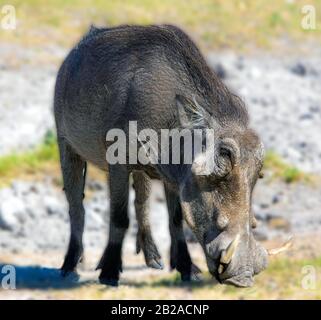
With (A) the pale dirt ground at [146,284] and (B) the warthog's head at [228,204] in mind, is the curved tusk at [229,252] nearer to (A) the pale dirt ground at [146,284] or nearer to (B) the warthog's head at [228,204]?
(B) the warthog's head at [228,204]

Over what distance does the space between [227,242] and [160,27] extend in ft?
8.35

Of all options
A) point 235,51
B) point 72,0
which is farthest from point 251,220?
point 72,0

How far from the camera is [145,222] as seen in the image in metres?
9.73

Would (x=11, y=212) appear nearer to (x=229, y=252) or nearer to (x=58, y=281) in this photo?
(x=58, y=281)

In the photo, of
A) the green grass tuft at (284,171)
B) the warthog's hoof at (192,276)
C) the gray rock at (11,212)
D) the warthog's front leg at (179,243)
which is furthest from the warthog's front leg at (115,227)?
the green grass tuft at (284,171)

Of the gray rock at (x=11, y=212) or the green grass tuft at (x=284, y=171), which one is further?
the green grass tuft at (x=284, y=171)

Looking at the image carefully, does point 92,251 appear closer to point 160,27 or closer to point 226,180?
point 160,27

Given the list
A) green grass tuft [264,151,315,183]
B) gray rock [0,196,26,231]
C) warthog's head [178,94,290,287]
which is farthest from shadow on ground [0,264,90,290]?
green grass tuft [264,151,315,183]

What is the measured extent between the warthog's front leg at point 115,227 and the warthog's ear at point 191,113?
108 cm

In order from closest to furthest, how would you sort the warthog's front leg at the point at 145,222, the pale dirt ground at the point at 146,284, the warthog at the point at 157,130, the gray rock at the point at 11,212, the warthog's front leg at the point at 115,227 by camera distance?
the warthog at the point at 157,130 → the pale dirt ground at the point at 146,284 → the warthog's front leg at the point at 115,227 → the warthog's front leg at the point at 145,222 → the gray rock at the point at 11,212

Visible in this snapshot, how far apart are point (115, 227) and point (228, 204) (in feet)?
6.50

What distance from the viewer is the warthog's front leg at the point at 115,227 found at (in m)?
8.80

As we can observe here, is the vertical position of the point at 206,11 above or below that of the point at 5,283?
above

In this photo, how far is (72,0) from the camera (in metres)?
24.5
